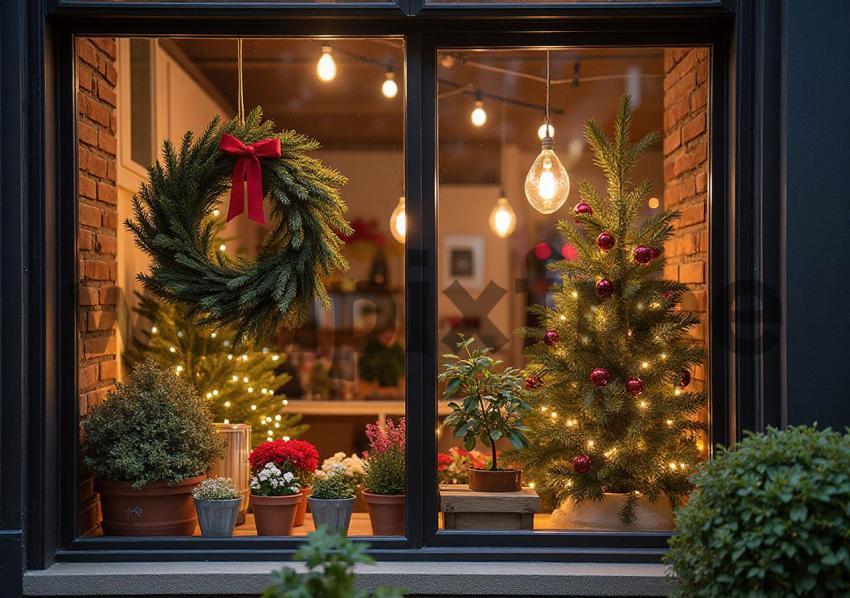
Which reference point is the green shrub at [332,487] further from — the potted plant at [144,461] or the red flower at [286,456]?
the potted plant at [144,461]

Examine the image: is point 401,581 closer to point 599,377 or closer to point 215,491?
point 215,491

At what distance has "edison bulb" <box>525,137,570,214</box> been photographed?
4.60 meters

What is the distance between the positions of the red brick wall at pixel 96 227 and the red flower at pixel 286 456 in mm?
721

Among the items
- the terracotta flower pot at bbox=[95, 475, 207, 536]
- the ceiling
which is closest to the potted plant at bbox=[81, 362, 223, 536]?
the terracotta flower pot at bbox=[95, 475, 207, 536]

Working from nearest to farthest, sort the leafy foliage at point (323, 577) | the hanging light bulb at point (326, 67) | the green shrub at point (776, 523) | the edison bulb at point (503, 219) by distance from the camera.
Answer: the leafy foliage at point (323, 577) < the green shrub at point (776, 523) < the hanging light bulb at point (326, 67) < the edison bulb at point (503, 219)

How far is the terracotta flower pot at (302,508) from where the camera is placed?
4.15m

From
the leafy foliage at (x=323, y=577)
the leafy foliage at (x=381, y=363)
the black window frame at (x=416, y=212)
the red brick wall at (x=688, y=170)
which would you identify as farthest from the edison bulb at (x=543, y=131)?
the leafy foliage at (x=323, y=577)

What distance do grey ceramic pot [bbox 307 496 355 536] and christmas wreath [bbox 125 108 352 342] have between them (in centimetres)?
76

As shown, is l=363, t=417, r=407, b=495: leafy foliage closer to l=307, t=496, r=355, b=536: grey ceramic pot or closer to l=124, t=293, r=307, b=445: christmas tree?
l=307, t=496, r=355, b=536: grey ceramic pot

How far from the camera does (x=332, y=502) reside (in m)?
3.95

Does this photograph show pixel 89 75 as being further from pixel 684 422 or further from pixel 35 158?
pixel 684 422

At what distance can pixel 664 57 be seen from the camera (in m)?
4.46

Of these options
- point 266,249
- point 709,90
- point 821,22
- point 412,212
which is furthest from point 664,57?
point 266,249

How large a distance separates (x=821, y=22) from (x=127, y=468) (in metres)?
3.25
